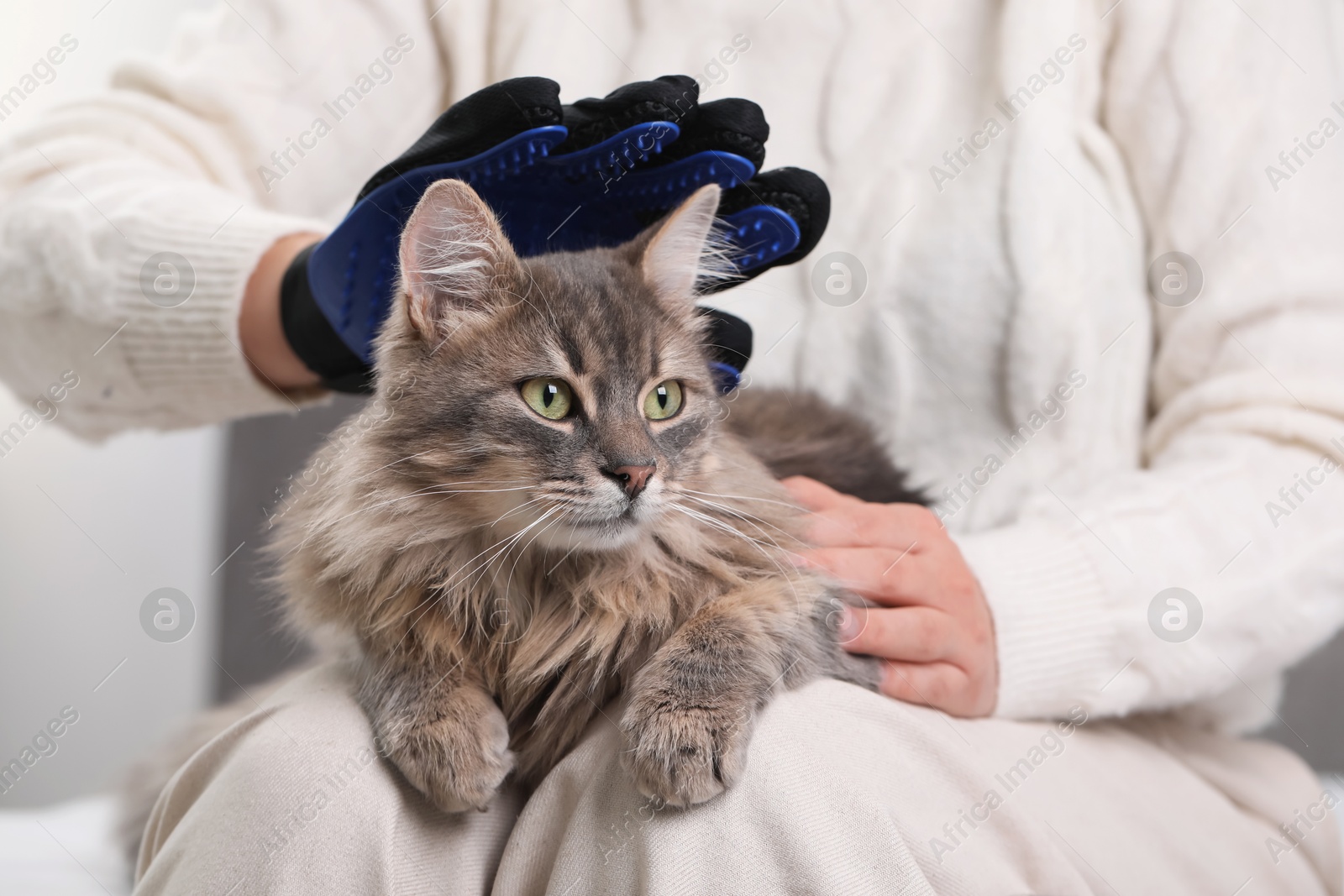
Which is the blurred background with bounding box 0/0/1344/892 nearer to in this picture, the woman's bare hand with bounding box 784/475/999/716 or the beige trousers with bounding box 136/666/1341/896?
the beige trousers with bounding box 136/666/1341/896

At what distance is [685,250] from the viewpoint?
1.17 meters

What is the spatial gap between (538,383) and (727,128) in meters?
0.37

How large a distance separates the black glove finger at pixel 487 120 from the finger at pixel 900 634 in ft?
2.34

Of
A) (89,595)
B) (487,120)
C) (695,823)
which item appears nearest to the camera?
(695,823)

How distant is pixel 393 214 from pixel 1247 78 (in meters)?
1.53

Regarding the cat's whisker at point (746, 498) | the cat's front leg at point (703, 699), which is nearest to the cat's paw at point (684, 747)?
the cat's front leg at point (703, 699)

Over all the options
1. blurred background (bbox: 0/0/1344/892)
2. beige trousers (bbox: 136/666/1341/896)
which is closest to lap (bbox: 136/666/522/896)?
beige trousers (bbox: 136/666/1341/896)

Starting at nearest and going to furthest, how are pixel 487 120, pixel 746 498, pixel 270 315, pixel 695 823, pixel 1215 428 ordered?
1. pixel 695 823
2. pixel 487 120
3. pixel 746 498
4. pixel 270 315
5. pixel 1215 428

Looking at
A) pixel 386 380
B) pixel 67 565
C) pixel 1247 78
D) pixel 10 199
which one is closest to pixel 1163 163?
pixel 1247 78

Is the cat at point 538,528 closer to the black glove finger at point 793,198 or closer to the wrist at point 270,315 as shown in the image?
the black glove finger at point 793,198

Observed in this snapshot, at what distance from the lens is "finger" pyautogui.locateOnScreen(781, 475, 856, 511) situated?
132cm

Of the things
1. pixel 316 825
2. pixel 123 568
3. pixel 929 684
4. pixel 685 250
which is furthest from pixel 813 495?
pixel 123 568

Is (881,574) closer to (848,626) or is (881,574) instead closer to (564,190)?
(848,626)

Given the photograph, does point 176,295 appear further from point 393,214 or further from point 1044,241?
point 1044,241
